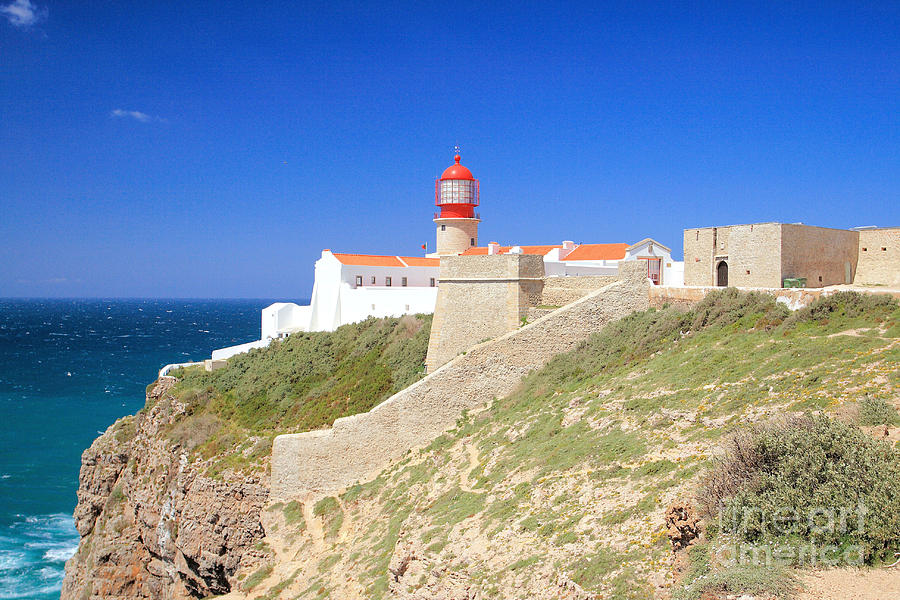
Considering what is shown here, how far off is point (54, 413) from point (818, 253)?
49.3 meters

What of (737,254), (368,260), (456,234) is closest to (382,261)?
(368,260)

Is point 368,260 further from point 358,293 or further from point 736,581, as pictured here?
point 736,581

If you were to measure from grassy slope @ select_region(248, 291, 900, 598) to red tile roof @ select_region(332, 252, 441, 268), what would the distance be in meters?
14.6

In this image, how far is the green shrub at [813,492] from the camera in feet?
20.2

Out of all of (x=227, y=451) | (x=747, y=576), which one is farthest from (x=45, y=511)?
(x=747, y=576)

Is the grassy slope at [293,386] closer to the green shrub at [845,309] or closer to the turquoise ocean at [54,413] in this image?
the turquoise ocean at [54,413]

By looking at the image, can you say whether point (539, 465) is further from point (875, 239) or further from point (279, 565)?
point (875, 239)

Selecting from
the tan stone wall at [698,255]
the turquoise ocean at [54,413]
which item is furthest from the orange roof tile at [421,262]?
the turquoise ocean at [54,413]

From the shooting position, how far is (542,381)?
17.0m

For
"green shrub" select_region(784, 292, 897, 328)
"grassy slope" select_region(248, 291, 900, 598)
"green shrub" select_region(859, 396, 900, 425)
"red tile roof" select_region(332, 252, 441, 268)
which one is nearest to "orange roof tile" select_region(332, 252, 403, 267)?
"red tile roof" select_region(332, 252, 441, 268)

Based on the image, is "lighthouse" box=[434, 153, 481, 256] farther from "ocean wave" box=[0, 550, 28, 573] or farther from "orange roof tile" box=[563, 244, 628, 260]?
"ocean wave" box=[0, 550, 28, 573]

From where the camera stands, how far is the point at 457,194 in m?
32.5

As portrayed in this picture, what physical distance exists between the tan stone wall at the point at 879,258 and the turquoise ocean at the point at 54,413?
32008 mm

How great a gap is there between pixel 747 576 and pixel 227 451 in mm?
17783
